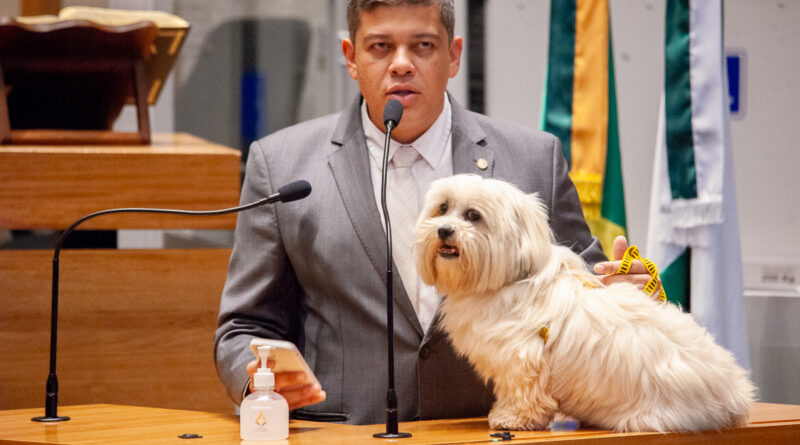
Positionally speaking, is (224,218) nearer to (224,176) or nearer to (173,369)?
(224,176)

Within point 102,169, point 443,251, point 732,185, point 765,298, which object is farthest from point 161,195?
point 765,298

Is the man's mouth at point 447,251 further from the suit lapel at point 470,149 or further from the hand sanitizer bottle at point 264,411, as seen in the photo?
the suit lapel at point 470,149

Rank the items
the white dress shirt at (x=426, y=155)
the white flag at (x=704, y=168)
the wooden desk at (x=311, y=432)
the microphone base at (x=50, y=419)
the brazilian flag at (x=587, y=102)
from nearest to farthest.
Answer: the wooden desk at (x=311, y=432) → the microphone base at (x=50, y=419) → the white dress shirt at (x=426, y=155) → the white flag at (x=704, y=168) → the brazilian flag at (x=587, y=102)

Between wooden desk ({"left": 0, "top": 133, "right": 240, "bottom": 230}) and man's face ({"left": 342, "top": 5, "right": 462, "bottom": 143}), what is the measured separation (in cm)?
114

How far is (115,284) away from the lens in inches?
122

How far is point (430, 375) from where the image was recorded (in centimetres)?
206

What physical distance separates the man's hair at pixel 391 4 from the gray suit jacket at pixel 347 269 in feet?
0.68

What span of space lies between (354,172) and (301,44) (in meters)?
2.28

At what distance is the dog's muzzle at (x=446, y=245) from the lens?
167 centimetres

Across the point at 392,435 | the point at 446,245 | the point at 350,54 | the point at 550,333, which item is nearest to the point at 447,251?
the point at 446,245

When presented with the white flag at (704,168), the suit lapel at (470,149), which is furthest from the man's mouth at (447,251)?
the white flag at (704,168)

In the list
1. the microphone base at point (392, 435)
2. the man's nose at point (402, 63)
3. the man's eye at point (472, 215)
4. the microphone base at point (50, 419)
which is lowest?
the microphone base at point (50, 419)

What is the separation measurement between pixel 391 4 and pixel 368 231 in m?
0.52

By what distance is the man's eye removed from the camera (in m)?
1.71
